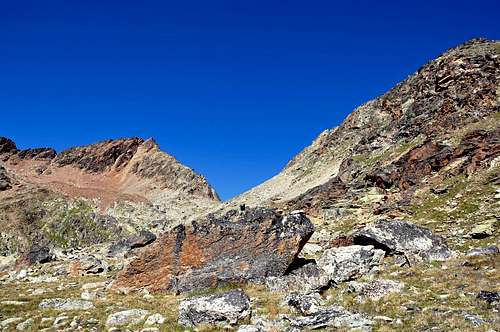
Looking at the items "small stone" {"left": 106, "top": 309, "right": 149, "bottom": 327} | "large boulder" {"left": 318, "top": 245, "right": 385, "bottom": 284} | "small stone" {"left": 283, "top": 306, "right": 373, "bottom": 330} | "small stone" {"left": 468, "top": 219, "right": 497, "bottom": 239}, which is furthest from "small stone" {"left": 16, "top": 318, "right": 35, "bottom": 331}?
"small stone" {"left": 468, "top": 219, "right": 497, "bottom": 239}

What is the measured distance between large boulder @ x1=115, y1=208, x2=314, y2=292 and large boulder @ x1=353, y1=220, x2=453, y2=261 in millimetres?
3847

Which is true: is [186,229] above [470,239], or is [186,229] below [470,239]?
above

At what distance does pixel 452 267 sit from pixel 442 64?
59807 mm

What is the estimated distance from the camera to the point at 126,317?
59.0ft

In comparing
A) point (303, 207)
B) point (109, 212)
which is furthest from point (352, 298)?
point (109, 212)

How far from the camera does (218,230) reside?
2580 cm

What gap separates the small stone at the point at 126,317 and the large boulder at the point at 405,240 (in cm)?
1357

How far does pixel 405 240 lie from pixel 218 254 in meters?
10.9

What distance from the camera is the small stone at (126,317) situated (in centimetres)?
1752

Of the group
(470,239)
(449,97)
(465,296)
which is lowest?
(465,296)

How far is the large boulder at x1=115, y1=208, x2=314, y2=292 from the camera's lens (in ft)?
75.9

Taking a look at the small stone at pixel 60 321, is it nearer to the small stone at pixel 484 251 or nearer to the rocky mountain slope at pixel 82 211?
the small stone at pixel 484 251

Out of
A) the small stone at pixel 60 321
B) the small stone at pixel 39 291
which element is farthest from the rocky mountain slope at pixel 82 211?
the small stone at pixel 60 321

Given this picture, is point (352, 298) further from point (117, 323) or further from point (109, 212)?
point (109, 212)
